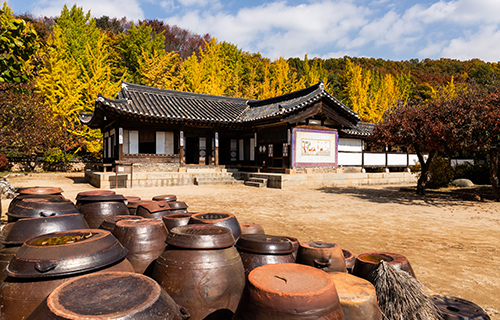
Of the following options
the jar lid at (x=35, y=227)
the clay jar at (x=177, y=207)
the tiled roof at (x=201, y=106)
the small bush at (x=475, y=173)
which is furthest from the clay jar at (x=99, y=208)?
the small bush at (x=475, y=173)

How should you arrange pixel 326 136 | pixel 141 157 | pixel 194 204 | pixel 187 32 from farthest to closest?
1. pixel 187 32
2. pixel 326 136
3. pixel 141 157
4. pixel 194 204

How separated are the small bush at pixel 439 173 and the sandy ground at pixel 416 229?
14.7 ft

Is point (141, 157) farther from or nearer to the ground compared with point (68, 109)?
nearer to the ground

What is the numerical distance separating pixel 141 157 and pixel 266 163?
7469 mm

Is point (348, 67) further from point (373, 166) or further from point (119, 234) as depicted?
point (119, 234)

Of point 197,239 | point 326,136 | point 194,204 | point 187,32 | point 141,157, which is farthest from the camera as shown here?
point 187,32

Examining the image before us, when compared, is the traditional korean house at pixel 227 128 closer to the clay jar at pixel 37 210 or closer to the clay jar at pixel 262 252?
the clay jar at pixel 37 210

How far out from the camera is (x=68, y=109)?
75.6 feet

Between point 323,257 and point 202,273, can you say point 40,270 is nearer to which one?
point 202,273

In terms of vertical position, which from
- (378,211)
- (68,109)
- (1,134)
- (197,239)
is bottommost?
(378,211)

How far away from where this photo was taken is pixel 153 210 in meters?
3.84

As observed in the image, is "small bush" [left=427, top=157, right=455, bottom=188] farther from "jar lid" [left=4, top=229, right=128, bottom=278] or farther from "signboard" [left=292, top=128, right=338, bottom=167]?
"jar lid" [left=4, top=229, right=128, bottom=278]

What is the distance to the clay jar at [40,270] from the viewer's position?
5.67 feet

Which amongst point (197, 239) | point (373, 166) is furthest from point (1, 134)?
point (373, 166)
